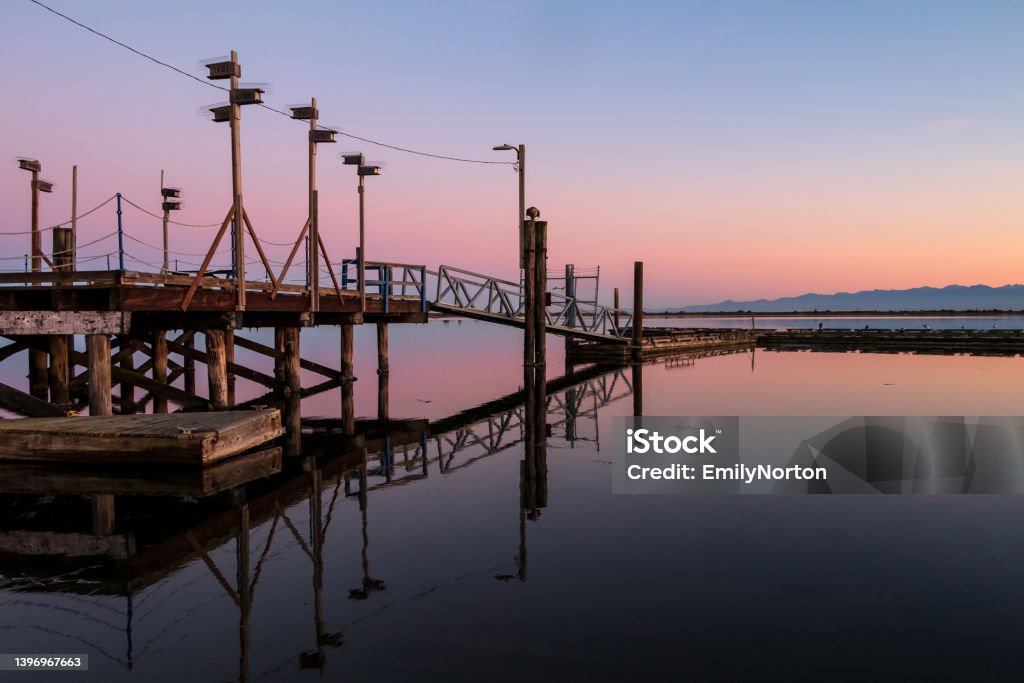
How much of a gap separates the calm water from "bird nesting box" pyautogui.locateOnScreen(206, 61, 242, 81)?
9.49 m

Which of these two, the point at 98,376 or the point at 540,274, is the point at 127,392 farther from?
the point at 540,274

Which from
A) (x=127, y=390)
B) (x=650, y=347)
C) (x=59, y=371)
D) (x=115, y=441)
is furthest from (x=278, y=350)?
(x=650, y=347)

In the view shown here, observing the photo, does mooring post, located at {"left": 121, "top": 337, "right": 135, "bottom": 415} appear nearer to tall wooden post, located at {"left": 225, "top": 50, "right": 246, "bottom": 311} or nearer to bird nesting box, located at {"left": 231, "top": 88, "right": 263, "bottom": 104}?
tall wooden post, located at {"left": 225, "top": 50, "right": 246, "bottom": 311}

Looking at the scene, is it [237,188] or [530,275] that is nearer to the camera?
[237,188]

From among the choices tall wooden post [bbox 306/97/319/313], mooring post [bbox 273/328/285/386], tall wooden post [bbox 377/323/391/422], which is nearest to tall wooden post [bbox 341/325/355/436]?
tall wooden post [bbox 377/323/391/422]

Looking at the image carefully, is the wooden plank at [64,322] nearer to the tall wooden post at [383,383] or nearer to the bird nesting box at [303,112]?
the tall wooden post at [383,383]

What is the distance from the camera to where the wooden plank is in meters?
14.7

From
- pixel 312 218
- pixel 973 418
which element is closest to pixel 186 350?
pixel 312 218

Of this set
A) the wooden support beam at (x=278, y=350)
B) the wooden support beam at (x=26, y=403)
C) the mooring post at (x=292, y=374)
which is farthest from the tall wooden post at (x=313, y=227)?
the wooden support beam at (x=26, y=403)

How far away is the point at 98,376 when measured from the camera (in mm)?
14508

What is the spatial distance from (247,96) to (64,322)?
6492 mm

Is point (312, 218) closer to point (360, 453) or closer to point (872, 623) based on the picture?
point (360, 453)

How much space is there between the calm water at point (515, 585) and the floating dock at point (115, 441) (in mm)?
1282

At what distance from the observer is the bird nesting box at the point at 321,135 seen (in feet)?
71.7
